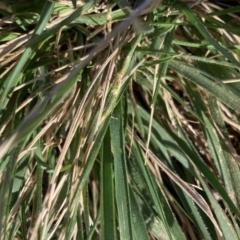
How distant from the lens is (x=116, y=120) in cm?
90

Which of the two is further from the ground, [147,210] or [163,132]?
[163,132]

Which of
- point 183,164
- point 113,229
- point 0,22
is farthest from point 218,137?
point 0,22

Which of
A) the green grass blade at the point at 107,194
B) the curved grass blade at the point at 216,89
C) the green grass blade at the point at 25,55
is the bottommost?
the green grass blade at the point at 107,194

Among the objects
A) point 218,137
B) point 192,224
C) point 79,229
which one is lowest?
point 192,224

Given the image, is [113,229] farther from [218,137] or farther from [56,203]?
[218,137]

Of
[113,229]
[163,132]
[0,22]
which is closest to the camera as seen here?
[113,229]

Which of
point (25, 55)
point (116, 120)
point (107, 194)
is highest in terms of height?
point (25, 55)

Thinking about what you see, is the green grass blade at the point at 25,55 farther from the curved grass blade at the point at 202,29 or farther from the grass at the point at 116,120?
the curved grass blade at the point at 202,29

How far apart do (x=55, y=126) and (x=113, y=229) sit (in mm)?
252

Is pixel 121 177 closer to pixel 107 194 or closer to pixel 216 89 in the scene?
pixel 107 194

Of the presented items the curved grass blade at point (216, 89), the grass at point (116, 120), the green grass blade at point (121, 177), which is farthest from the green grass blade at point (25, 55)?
the curved grass blade at point (216, 89)

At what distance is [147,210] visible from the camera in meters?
1.02

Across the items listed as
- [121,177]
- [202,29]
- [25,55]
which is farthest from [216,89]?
[25,55]

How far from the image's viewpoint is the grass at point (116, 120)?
0.86m
